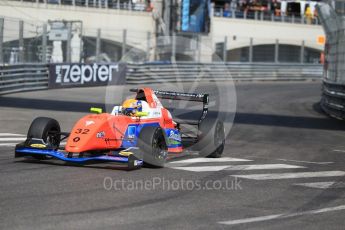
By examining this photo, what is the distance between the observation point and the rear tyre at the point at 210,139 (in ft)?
38.6

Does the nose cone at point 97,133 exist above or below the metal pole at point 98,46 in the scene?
below

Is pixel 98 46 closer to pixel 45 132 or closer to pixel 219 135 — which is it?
pixel 219 135

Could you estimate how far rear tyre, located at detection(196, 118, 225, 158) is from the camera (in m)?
11.8

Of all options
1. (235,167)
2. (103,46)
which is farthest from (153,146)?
(103,46)

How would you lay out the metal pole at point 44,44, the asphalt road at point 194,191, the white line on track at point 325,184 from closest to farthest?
the asphalt road at point 194,191, the white line on track at point 325,184, the metal pole at point 44,44

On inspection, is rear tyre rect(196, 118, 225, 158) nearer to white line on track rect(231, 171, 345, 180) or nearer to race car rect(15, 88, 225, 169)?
race car rect(15, 88, 225, 169)

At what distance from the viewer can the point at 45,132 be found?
10.3 m

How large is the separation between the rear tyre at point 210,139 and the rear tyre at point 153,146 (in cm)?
140

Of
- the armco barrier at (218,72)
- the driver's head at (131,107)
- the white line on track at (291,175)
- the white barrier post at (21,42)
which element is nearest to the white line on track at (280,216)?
the white line on track at (291,175)

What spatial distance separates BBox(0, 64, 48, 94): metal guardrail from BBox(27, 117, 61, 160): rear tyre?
1387 cm

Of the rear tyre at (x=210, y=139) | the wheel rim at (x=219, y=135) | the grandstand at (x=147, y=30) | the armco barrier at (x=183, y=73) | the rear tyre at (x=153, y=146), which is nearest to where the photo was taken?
the rear tyre at (x=153, y=146)

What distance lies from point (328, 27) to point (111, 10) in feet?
70.5

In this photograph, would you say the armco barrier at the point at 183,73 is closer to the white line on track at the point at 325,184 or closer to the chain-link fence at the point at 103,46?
the chain-link fence at the point at 103,46

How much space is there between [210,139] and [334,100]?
471 inches
